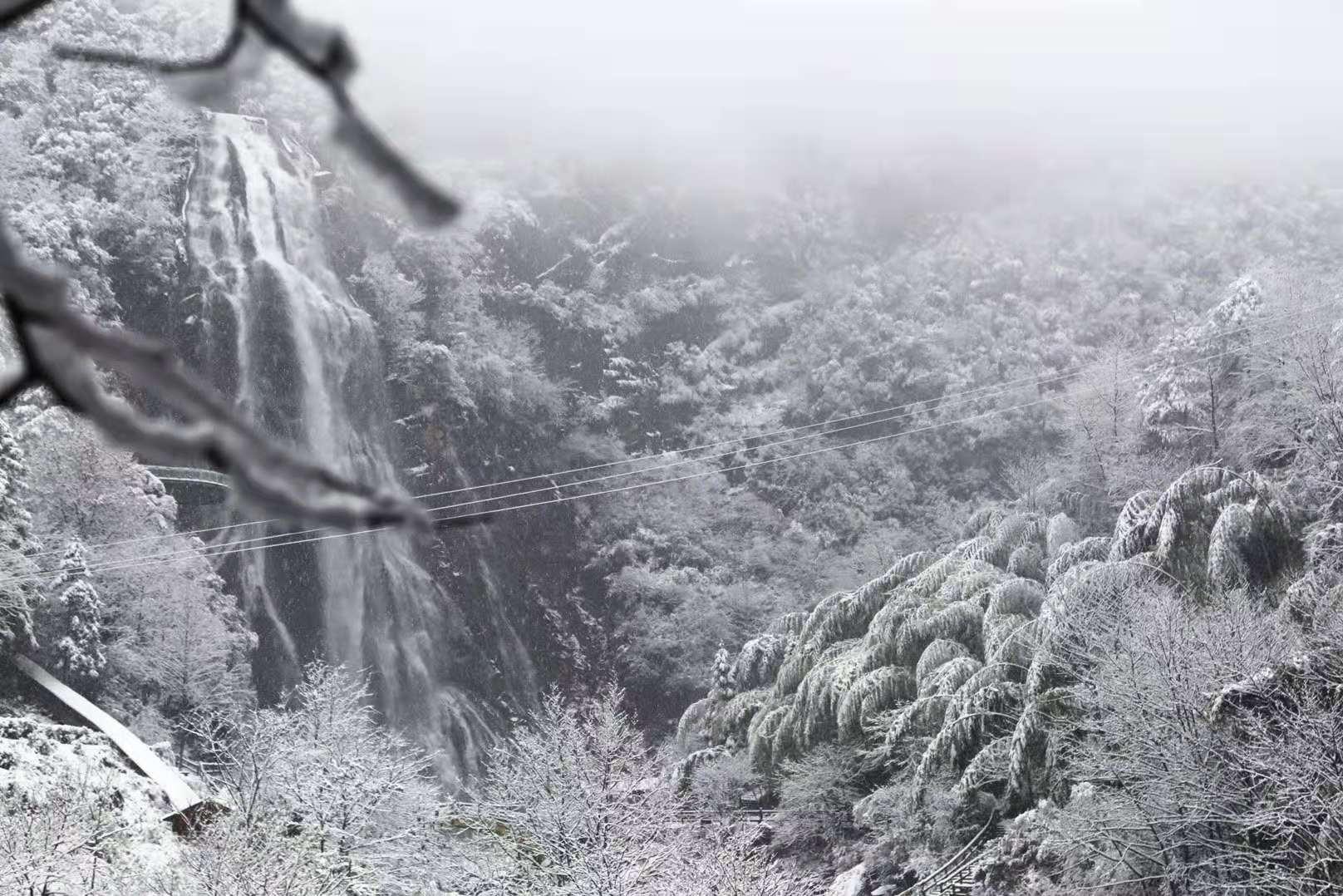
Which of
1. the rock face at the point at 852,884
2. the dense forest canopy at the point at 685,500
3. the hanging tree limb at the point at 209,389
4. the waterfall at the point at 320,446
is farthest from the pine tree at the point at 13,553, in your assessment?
the hanging tree limb at the point at 209,389

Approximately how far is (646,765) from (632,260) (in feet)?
99.1

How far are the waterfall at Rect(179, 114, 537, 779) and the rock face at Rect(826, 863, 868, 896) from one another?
14651mm

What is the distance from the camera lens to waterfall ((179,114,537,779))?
3216 cm

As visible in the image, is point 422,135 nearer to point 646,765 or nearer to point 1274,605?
point 646,765

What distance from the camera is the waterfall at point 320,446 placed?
105 feet

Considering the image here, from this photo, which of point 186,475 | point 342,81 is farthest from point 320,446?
point 342,81

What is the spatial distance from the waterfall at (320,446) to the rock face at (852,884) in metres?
14.7

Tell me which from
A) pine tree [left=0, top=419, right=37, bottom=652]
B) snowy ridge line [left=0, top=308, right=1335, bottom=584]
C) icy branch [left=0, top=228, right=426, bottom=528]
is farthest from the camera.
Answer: snowy ridge line [left=0, top=308, right=1335, bottom=584]

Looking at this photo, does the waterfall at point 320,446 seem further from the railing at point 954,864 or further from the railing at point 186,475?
the railing at point 954,864

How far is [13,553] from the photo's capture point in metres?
21.9

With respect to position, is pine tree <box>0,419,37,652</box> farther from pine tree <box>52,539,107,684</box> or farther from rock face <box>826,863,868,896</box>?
rock face <box>826,863,868,896</box>

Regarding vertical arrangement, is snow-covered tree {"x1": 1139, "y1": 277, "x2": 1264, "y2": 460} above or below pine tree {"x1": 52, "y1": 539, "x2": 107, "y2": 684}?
above

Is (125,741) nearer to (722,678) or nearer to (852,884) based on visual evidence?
(852,884)

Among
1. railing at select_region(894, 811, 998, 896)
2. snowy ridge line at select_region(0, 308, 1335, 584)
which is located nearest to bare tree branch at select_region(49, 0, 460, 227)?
snowy ridge line at select_region(0, 308, 1335, 584)
